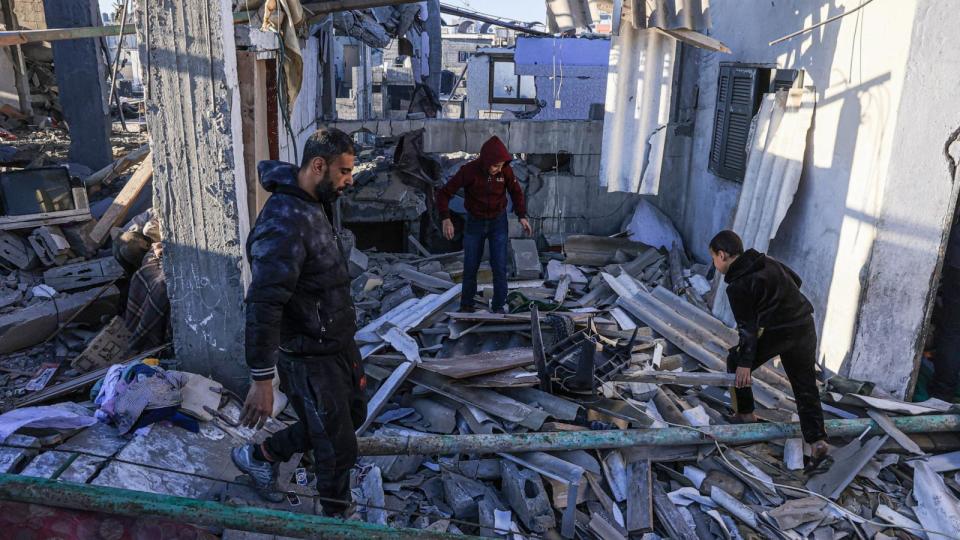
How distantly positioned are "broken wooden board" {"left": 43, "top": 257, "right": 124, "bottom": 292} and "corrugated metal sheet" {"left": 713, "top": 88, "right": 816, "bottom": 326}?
22.5 ft

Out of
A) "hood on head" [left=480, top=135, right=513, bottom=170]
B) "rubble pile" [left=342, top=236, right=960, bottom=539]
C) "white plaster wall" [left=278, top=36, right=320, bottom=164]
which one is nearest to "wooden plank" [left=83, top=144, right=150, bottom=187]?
"white plaster wall" [left=278, top=36, right=320, bottom=164]

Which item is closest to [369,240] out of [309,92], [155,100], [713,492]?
[309,92]

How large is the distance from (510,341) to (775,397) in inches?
97.4

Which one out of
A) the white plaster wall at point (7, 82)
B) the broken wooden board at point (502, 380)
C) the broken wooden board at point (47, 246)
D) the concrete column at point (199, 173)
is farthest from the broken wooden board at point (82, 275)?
the white plaster wall at point (7, 82)

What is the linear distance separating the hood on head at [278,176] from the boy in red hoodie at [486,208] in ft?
12.4

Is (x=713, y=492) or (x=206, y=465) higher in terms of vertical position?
(x=206, y=465)

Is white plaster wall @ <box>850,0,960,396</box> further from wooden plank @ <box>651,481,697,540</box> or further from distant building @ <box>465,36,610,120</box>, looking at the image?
distant building @ <box>465,36,610,120</box>

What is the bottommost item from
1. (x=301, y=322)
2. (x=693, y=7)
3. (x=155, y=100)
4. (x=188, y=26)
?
(x=301, y=322)

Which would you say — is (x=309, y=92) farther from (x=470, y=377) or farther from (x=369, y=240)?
(x=470, y=377)

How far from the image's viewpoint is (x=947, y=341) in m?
6.93

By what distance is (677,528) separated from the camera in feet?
15.9

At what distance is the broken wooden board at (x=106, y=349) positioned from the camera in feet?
20.5

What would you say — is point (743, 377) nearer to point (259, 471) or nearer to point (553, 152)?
point (259, 471)

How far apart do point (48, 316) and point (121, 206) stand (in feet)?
6.22
